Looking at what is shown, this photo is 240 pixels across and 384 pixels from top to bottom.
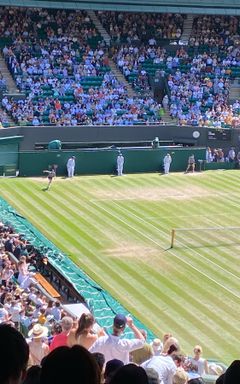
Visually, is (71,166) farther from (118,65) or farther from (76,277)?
(76,277)

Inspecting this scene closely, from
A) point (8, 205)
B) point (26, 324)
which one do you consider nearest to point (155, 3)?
point (8, 205)

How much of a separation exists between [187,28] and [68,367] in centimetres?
5157

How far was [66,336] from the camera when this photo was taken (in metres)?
9.49

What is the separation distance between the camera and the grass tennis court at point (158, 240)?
65.3 ft

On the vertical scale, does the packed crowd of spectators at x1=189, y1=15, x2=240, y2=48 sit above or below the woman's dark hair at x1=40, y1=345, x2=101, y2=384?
above

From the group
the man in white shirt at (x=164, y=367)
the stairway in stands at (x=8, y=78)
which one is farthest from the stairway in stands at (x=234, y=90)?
the man in white shirt at (x=164, y=367)

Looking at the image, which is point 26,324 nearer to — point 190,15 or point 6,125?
point 6,125

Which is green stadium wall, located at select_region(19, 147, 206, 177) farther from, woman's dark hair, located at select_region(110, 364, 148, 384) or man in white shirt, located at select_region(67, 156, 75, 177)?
woman's dark hair, located at select_region(110, 364, 148, 384)

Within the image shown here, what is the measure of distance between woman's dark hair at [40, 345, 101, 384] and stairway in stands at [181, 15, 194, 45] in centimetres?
4974

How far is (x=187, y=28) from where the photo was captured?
53531mm

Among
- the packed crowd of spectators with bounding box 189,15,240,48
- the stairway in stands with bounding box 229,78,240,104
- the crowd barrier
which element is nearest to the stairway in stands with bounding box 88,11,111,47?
the packed crowd of spectators with bounding box 189,15,240,48

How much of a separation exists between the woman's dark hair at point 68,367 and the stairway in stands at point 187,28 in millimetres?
49735

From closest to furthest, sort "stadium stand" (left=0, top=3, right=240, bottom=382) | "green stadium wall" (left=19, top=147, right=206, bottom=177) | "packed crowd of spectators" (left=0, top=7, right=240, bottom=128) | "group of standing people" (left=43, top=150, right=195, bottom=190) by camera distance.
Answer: "group of standing people" (left=43, top=150, right=195, bottom=190)
"green stadium wall" (left=19, top=147, right=206, bottom=177)
"stadium stand" (left=0, top=3, right=240, bottom=382)
"packed crowd of spectators" (left=0, top=7, right=240, bottom=128)

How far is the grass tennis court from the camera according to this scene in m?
19.9
